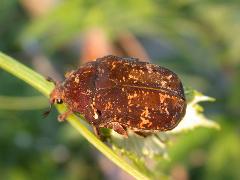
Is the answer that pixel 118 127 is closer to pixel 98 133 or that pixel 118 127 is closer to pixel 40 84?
pixel 98 133

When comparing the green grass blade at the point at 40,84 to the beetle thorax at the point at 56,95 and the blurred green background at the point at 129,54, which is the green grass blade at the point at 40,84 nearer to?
the beetle thorax at the point at 56,95

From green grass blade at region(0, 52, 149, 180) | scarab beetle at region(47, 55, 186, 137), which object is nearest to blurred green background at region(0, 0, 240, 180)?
scarab beetle at region(47, 55, 186, 137)

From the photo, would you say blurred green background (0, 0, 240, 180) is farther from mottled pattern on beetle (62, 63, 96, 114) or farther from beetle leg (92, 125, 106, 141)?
beetle leg (92, 125, 106, 141)

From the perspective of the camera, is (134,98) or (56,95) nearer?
(134,98)

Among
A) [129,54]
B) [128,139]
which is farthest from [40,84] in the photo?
[129,54]

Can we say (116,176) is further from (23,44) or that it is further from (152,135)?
(152,135)

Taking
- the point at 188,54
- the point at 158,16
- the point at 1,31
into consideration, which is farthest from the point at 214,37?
the point at 1,31

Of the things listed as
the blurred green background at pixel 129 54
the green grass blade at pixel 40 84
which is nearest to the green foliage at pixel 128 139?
the green grass blade at pixel 40 84
